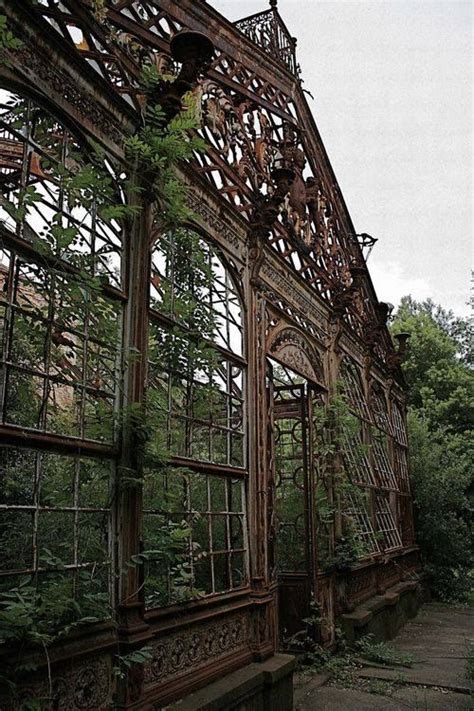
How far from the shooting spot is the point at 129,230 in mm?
4109

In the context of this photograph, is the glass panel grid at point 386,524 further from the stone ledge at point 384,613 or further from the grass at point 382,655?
the grass at point 382,655

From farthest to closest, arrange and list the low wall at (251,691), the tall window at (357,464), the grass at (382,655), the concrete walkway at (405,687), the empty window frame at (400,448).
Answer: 1. the empty window frame at (400,448)
2. the tall window at (357,464)
3. the grass at (382,655)
4. the concrete walkway at (405,687)
5. the low wall at (251,691)

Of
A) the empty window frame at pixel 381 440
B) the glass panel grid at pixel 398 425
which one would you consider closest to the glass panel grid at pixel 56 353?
the empty window frame at pixel 381 440

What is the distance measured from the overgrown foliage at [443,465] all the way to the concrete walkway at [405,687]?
17.0ft

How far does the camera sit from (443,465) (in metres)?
14.5

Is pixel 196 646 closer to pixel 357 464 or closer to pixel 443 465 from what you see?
pixel 357 464

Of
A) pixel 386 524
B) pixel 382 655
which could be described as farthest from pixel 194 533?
pixel 386 524

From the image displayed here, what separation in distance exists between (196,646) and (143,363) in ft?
6.61

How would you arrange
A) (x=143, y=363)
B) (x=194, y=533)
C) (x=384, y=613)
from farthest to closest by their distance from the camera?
1. (x=384, y=613)
2. (x=194, y=533)
3. (x=143, y=363)

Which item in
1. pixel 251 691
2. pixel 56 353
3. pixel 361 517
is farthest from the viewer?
pixel 361 517

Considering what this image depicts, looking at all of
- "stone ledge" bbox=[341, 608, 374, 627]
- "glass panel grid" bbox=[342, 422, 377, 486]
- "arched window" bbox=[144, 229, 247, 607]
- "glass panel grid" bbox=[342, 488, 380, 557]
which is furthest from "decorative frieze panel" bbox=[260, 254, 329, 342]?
"stone ledge" bbox=[341, 608, 374, 627]

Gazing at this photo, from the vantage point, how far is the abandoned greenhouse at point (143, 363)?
3.18 meters

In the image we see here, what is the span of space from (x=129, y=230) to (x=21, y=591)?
2322mm

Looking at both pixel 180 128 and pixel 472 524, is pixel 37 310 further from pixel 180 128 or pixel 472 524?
pixel 472 524
